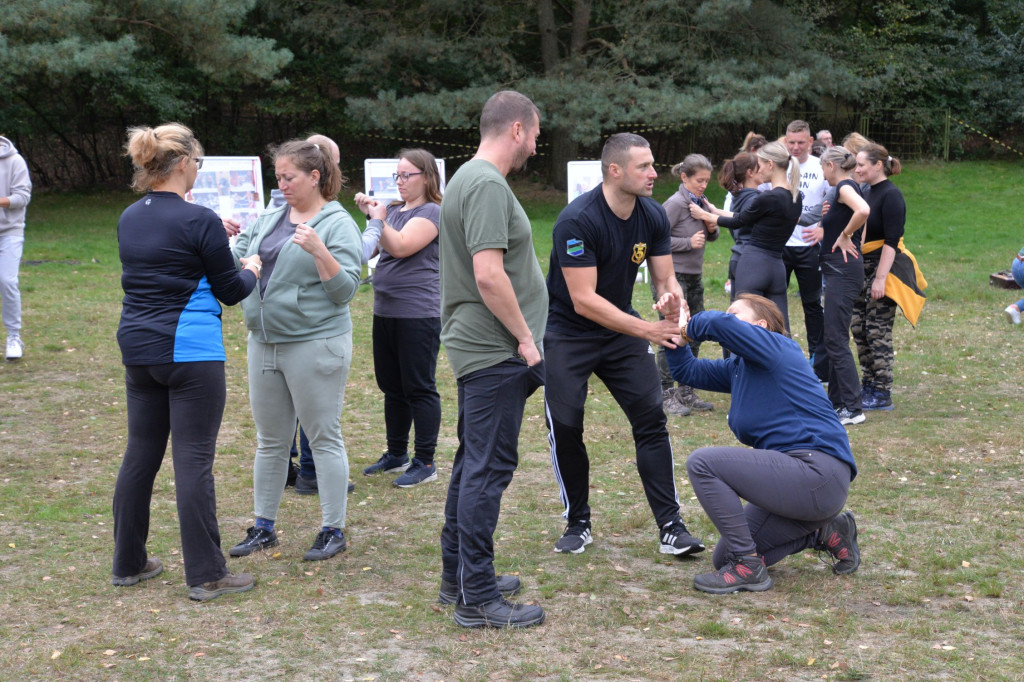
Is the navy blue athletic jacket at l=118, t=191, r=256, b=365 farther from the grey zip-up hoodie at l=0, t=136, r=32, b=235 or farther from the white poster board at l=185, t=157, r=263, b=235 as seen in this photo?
the white poster board at l=185, t=157, r=263, b=235

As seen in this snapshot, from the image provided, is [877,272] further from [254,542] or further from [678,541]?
[254,542]

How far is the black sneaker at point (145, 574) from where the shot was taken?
4387mm

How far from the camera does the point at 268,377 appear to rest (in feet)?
15.5

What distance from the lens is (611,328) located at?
14.7 ft

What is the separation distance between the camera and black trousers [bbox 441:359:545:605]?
3900 millimetres

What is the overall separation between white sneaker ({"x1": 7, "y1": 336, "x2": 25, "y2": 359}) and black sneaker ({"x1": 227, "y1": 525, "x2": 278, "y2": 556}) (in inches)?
194

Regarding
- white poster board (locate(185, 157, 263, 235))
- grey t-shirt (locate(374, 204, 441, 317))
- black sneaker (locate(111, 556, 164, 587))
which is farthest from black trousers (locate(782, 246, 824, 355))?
white poster board (locate(185, 157, 263, 235))

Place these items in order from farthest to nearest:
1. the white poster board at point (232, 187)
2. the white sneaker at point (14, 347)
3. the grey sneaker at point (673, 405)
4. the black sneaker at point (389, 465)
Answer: the white poster board at point (232, 187) < the white sneaker at point (14, 347) < the grey sneaker at point (673, 405) < the black sneaker at point (389, 465)

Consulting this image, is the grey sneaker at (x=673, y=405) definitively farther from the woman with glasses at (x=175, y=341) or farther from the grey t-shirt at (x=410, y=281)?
the woman with glasses at (x=175, y=341)

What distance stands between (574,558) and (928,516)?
1.95m

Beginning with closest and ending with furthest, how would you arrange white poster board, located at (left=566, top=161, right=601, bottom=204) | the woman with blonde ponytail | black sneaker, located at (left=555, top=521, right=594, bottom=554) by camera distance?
black sneaker, located at (left=555, top=521, right=594, bottom=554), the woman with blonde ponytail, white poster board, located at (left=566, top=161, right=601, bottom=204)

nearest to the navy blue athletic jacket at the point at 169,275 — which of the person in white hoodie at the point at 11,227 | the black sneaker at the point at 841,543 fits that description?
the black sneaker at the point at 841,543

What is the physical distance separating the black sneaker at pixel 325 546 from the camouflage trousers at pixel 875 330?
4.60 meters

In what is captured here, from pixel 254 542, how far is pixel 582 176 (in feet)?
31.1
